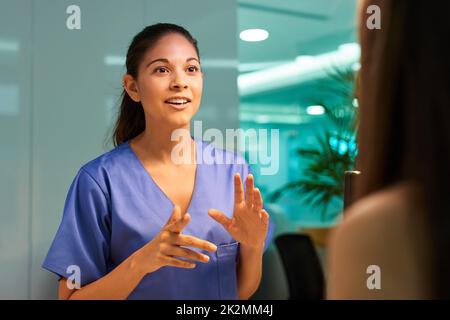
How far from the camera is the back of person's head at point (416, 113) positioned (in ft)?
1.32

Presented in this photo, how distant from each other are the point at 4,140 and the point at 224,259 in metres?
0.64

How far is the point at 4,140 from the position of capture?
128cm

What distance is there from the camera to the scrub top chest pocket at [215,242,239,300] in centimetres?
101

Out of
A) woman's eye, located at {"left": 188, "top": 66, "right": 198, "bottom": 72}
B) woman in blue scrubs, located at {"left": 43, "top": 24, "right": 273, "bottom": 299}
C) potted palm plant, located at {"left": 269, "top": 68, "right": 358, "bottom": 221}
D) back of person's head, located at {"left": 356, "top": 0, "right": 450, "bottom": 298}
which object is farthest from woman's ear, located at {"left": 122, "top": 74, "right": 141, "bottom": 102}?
back of person's head, located at {"left": 356, "top": 0, "right": 450, "bottom": 298}

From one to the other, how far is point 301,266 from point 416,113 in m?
1.21

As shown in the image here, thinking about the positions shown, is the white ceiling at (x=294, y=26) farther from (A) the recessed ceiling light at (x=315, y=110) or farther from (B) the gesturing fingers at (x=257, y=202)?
(B) the gesturing fingers at (x=257, y=202)

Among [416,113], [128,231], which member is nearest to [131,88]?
[128,231]

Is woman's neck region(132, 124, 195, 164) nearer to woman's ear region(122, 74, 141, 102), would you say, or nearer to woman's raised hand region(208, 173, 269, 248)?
woman's ear region(122, 74, 141, 102)

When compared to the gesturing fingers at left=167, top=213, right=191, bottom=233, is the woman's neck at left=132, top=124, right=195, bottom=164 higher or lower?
higher

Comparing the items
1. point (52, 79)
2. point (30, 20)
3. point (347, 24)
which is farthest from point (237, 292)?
point (347, 24)

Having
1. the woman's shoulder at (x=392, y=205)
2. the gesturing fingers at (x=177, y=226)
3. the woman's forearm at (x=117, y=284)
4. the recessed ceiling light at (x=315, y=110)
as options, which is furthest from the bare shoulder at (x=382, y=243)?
the recessed ceiling light at (x=315, y=110)

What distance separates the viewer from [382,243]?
1.36 ft

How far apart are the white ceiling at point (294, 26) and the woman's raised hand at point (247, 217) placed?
0.53 m
